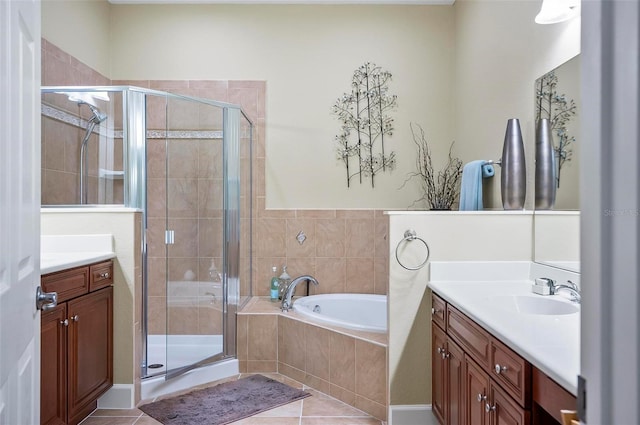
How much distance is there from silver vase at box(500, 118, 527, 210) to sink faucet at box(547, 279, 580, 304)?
646mm

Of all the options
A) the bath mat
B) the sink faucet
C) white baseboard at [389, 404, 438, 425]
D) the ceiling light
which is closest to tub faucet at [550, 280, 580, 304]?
the sink faucet

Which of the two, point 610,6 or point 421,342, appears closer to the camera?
point 610,6

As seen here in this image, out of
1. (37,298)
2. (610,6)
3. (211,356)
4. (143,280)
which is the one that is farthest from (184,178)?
(610,6)

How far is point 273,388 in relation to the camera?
3143 millimetres

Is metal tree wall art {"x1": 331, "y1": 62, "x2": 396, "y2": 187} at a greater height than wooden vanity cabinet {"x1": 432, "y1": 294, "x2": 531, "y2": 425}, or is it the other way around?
metal tree wall art {"x1": 331, "y1": 62, "x2": 396, "y2": 187}

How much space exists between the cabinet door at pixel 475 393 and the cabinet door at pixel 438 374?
14.2 inches

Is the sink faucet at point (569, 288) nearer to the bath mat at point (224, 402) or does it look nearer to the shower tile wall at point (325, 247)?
the bath mat at point (224, 402)

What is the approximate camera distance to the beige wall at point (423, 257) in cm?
246

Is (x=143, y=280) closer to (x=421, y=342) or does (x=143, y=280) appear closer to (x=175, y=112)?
(x=175, y=112)

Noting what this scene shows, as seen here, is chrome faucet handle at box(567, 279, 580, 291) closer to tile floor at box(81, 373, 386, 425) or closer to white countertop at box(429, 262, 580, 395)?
white countertop at box(429, 262, 580, 395)

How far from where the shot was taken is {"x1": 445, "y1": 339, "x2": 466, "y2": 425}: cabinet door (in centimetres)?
193

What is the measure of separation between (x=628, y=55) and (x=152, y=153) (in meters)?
2.88

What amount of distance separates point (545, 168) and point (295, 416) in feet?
6.23

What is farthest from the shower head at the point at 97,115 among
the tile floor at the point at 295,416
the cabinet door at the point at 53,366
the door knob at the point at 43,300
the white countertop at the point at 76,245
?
the door knob at the point at 43,300
